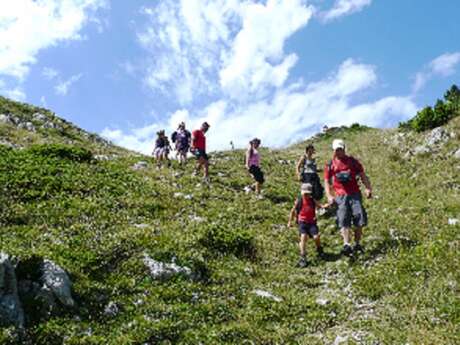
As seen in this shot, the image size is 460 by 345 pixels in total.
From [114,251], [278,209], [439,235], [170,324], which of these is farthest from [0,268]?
[278,209]

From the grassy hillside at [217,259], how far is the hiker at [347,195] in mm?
769

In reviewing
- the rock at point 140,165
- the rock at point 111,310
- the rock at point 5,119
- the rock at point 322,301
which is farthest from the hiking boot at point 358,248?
the rock at point 5,119

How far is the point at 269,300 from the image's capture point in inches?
430

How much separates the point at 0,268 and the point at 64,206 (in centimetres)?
746

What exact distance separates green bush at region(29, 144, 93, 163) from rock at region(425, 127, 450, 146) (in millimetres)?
17229

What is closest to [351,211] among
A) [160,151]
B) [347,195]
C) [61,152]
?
[347,195]

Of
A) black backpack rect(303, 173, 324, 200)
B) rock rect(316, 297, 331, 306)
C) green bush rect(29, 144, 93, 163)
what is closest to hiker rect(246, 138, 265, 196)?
black backpack rect(303, 173, 324, 200)

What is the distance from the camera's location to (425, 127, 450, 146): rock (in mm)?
26845

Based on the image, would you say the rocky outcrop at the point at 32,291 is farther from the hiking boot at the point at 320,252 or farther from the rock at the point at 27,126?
the rock at the point at 27,126

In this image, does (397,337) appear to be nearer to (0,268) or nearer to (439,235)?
(439,235)

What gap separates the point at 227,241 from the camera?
45.9 feet

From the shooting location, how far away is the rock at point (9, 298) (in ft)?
26.7

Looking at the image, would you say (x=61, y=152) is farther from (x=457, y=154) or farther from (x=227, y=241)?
(x=457, y=154)

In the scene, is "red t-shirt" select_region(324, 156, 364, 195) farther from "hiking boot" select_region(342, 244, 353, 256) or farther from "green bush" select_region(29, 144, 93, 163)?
"green bush" select_region(29, 144, 93, 163)
